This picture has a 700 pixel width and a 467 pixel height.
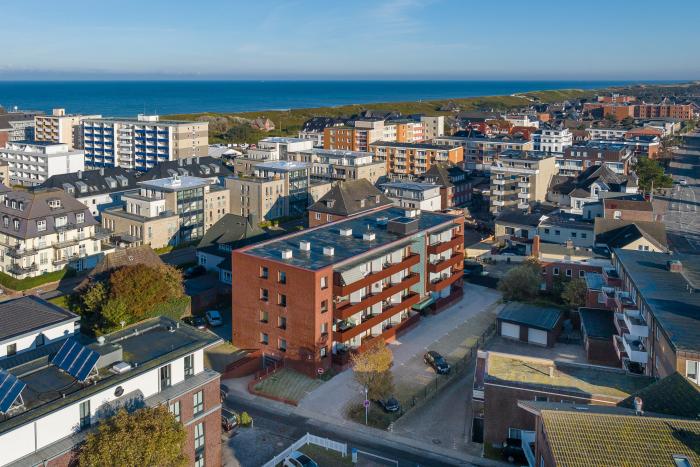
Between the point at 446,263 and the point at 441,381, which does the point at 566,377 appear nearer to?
the point at 441,381

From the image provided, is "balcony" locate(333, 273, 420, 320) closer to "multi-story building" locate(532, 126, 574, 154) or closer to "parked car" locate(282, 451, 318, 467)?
"parked car" locate(282, 451, 318, 467)

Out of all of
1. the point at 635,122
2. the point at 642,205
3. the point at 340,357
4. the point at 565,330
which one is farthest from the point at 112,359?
the point at 635,122

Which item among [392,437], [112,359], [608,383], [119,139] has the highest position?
[119,139]

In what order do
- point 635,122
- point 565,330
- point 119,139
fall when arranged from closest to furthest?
1. point 565,330
2. point 119,139
3. point 635,122

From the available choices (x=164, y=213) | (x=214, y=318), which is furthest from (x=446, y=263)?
(x=164, y=213)

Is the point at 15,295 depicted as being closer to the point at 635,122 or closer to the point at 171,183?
the point at 171,183

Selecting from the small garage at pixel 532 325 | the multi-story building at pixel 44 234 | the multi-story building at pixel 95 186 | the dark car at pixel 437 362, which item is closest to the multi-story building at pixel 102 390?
the dark car at pixel 437 362

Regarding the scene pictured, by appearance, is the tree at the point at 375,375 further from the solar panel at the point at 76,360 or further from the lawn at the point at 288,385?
the solar panel at the point at 76,360
